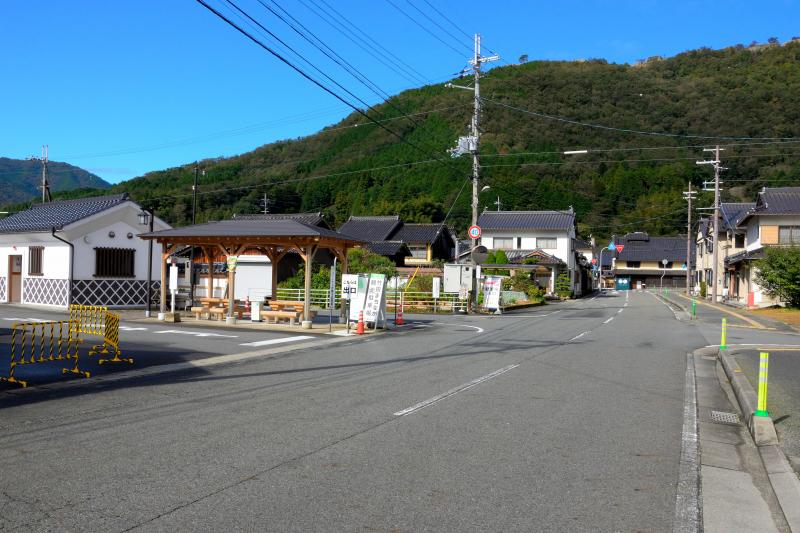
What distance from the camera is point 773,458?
6523mm

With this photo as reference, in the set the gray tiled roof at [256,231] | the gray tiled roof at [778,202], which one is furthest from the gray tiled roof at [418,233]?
the gray tiled roof at [256,231]

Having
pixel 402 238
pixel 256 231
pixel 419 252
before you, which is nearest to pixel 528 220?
pixel 419 252

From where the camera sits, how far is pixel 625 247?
10212 centimetres

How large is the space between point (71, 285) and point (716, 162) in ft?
130

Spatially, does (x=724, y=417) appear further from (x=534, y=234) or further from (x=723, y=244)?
Result: (x=534, y=234)

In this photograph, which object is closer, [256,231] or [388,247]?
[256,231]

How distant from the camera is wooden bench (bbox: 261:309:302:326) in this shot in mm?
21844

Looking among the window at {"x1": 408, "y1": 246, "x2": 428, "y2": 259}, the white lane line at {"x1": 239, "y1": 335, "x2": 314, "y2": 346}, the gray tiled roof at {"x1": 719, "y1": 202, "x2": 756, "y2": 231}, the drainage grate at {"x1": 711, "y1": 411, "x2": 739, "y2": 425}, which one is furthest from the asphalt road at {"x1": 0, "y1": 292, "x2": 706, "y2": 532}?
the gray tiled roof at {"x1": 719, "y1": 202, "x2": 756, "y2": 231}

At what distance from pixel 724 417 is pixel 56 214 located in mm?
27614

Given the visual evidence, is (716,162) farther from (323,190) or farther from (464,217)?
(323,190)

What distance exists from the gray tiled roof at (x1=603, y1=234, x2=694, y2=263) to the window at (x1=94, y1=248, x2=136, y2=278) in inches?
3329

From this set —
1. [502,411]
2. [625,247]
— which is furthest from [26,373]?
[625,247]

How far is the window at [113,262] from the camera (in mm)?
27094

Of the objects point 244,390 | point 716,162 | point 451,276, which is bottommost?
point 244,390
